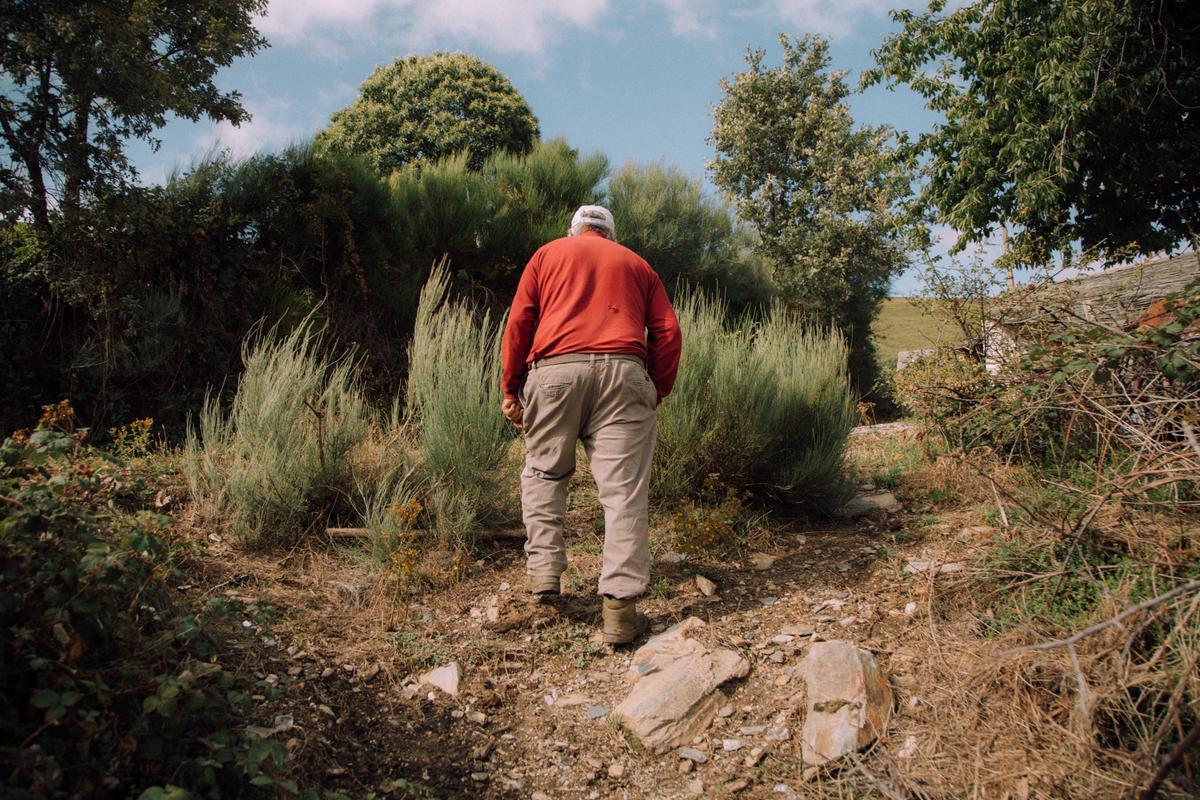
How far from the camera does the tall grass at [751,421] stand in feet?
16.7

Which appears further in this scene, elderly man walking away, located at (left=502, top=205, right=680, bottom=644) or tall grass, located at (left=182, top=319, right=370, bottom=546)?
tall grass, located at (left=182, top=319, right=370, bottom=546)

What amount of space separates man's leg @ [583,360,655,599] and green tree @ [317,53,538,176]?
55.7ft

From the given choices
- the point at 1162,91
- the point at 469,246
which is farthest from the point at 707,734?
the point at 1162,91

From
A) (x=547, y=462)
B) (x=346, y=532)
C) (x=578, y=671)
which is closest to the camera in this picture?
(x=578, y=671)

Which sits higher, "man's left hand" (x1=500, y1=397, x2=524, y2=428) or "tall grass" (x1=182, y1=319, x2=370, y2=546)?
"man's left hand" (x1=500, y1=397, x2=524, y2=428)

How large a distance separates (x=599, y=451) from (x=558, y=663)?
1.02 m

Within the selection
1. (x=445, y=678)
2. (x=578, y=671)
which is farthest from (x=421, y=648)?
(x=578, y=671)

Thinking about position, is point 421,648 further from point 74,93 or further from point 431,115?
point 431,115

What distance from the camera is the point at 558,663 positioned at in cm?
346

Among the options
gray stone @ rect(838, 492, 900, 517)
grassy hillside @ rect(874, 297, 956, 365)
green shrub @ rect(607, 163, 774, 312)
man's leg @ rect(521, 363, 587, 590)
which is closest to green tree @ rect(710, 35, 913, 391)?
grassy hillside @ rect(874, 297, 956, 365)

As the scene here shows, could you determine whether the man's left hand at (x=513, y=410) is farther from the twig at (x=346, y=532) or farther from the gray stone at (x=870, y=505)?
the gray stone at (x=870, y=505)

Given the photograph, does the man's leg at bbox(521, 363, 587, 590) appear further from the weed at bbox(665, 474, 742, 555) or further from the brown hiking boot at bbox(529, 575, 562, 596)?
the weed at bbox(665, 474, 742, 555)

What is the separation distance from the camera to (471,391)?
472cm

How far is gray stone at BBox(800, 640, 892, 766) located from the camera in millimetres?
2688
